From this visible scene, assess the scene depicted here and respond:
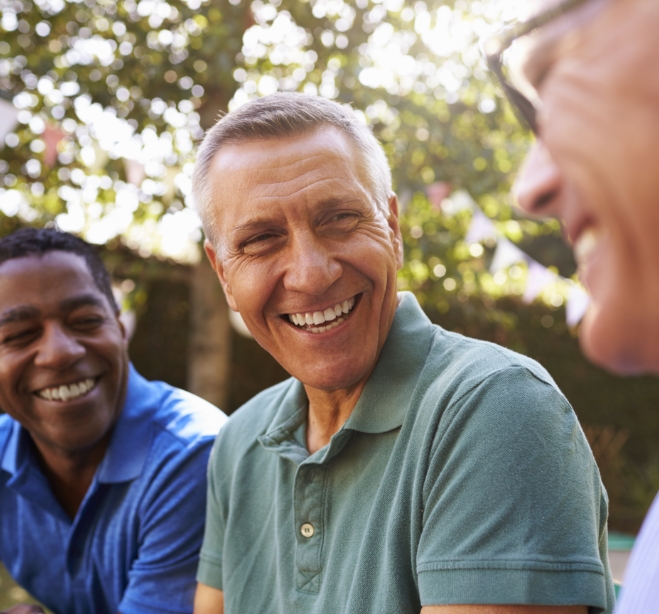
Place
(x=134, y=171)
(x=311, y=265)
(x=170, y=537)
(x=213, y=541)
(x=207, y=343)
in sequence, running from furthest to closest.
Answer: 1. (x=207, y=343)
2. (x=134, y=171)
3. (x=170, y=537)
4. (x=213, y=541)
5. (x=311, y=265)

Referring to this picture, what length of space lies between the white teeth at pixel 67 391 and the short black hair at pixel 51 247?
Result: 30 centimetres

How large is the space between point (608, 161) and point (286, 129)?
3.83 feet

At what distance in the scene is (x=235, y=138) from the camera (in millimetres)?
1671

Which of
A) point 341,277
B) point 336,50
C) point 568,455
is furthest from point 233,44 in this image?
point 568,455

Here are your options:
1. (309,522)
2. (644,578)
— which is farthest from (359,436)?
(644,578)

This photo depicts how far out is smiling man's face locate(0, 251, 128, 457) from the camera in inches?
90.9

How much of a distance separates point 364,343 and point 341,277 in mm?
160

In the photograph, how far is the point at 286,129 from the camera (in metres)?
1.63

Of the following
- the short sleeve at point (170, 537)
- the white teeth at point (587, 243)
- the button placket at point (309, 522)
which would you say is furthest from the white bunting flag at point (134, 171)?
the white teeth at point (587, 243)

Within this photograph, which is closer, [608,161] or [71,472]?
[608,161]

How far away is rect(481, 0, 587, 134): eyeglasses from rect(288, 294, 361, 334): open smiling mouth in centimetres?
94

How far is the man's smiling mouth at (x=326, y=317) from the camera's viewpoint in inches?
64.6

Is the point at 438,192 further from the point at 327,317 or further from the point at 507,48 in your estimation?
the point at 507,48

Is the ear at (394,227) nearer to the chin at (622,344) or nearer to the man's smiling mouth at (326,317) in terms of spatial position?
the man's smiling mouth at (326,317)
